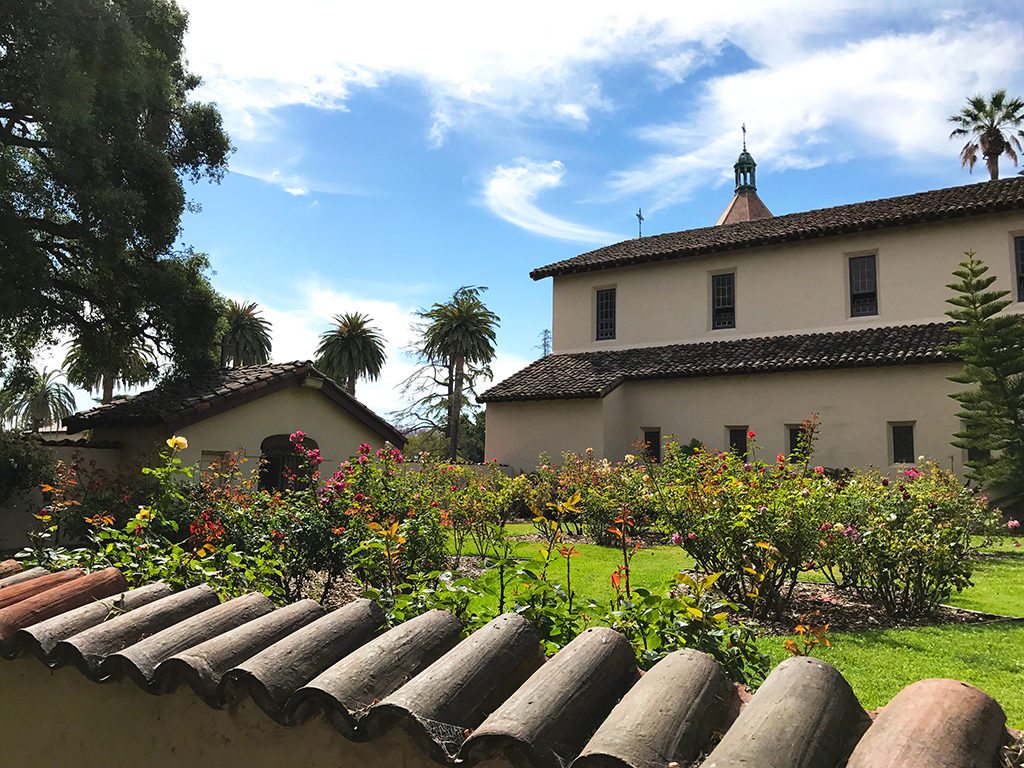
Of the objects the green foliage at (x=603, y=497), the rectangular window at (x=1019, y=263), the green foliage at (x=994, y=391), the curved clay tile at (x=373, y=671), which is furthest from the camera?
the rectangular window at (x=1019, y=263)

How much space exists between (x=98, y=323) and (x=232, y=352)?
36.3 m

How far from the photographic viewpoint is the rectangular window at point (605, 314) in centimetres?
2781

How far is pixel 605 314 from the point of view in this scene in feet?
91.9

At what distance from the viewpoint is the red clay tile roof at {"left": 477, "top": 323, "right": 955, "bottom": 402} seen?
20109 mm

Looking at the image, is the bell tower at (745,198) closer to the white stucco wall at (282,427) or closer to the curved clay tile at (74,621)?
the white stucco wall at (282,427)

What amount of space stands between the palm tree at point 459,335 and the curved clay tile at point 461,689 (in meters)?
45.0

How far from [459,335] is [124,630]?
149 feet

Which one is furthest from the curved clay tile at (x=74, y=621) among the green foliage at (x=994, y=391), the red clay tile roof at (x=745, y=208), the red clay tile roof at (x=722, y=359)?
the red clay tile roof at (x=745, y=208)

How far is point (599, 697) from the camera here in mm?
1958

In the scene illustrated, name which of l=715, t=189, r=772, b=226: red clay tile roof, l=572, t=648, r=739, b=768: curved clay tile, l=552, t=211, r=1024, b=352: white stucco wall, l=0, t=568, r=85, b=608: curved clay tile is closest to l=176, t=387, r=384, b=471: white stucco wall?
l=0, t=568, r=85, b=608: curved clay tile

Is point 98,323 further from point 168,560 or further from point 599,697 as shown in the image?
point 599,697

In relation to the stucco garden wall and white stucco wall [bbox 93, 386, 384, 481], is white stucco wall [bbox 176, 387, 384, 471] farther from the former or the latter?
the stucco garden wall

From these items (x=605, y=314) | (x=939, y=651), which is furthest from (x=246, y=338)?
(x=939, y=651)

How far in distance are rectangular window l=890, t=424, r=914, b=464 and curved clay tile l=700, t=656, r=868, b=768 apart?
20.9 meters
